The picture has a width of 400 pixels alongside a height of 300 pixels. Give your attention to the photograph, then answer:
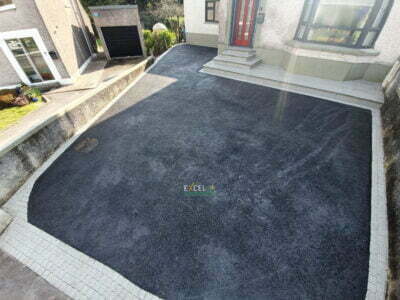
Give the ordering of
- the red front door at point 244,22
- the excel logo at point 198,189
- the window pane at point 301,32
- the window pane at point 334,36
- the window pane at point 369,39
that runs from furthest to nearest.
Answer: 1. the red front door at point 244,22
2. the window pane at point 301,32
3. the window pane at point 334,36
4. the window pane at point 369,39
5. the excel logo at point 198,189

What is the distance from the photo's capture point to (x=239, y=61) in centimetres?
1095

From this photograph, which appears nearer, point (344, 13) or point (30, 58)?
point (344, 13)

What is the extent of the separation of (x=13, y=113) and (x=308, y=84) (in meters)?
16.0

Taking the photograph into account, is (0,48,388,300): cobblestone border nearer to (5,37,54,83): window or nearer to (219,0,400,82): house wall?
(219,0,400,82): house wall

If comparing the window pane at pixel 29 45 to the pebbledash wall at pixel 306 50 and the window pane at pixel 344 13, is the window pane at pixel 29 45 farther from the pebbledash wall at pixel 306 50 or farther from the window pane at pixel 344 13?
the window pane at pixel 344 13

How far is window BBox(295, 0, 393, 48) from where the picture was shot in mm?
7672

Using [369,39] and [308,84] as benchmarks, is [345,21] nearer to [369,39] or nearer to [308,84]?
[369,39]

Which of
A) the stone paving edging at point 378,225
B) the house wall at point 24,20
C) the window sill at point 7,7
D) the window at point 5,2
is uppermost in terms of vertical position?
the window at point 5,2

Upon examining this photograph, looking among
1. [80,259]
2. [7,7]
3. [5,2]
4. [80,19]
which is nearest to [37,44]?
[7,7]

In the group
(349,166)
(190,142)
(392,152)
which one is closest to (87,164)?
(190,142)

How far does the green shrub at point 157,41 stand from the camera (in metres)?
16.7

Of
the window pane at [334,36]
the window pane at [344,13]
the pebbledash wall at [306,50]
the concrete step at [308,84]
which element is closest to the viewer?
the concrete step at [308,84]

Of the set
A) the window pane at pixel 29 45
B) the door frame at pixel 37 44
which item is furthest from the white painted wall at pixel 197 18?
the window pane at pixel 29 45

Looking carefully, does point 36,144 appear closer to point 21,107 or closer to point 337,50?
point 21,107
